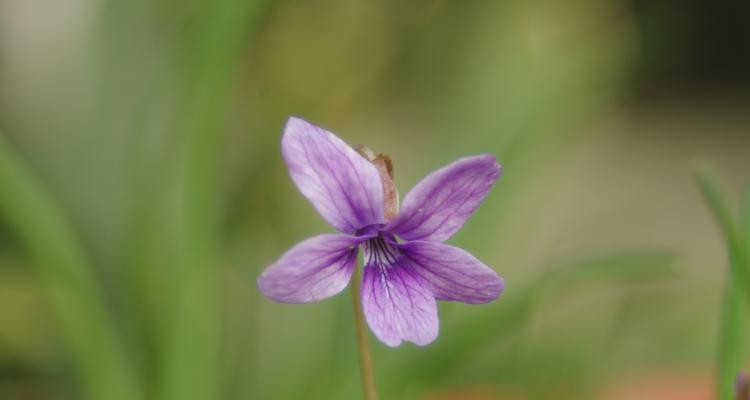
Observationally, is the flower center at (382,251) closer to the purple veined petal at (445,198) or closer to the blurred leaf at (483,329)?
the purple veined petal at (445,198)

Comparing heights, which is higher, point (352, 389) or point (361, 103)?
point (361, 103)

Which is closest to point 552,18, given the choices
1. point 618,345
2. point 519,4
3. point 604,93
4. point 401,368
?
point 519,4

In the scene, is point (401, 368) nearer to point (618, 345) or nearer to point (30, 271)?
point (618, 345)

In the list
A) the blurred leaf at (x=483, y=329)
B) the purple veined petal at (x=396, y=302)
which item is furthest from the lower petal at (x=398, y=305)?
the blurred leaf at (x=483, y=329)

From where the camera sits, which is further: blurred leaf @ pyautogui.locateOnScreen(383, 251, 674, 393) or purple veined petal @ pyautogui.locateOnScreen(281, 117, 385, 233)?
blurred leaf @ pyautogui.locateOnScreen(383, 251, 674, 393)

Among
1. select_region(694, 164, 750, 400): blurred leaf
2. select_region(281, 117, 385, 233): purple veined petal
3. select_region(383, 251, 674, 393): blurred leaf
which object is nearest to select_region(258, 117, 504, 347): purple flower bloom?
select_region(281, 117, 385, 233): purple veined petal

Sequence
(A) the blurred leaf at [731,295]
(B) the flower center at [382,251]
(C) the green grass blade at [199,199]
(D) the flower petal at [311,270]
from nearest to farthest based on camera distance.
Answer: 1. (D) the flower petal at [311,270]
2. (B) the flower center at [382,251]
3. (A) the blurred leaf at [731,295]
4. (C) the green grass blade at [199,199]

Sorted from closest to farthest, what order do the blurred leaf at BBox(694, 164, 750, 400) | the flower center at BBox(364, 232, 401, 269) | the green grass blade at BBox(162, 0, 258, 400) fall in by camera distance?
the flower center at BBox(364, 232, 401, 269) → the blurred leaf at BBox(694, 164, 750, 400) → the green grass blade at BBox(162, 0, 258, 400)

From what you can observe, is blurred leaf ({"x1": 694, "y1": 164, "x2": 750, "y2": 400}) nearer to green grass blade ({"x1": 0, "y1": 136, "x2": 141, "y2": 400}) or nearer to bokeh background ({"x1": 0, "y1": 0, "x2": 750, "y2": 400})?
bokeh background ({"x1": 0, "y1": 0, "x2": 750, "y2": 400})
